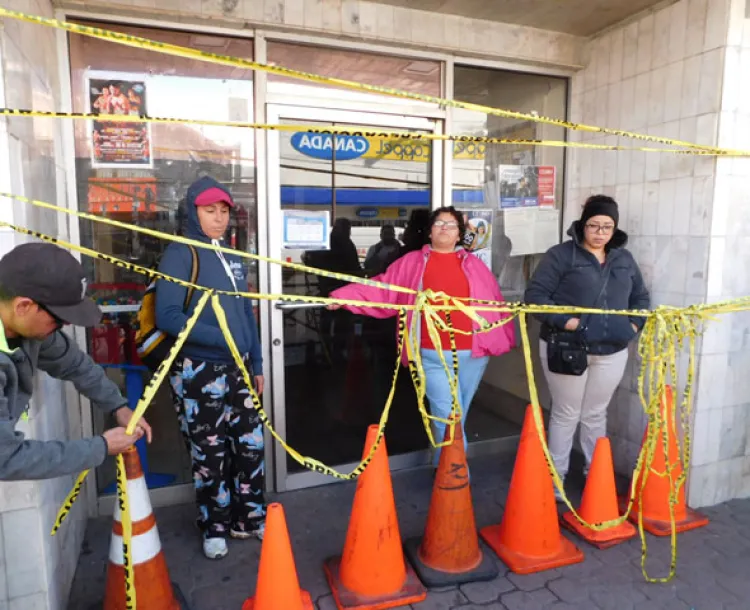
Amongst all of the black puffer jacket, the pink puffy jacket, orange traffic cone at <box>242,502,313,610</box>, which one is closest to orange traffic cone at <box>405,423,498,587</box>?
orange traffic cone at <box>242,502,313,610</box>

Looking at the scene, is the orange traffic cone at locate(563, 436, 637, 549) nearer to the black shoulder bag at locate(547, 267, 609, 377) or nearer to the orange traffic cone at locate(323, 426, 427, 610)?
the black shoulder bag at locate(547, 267, 609, 377)

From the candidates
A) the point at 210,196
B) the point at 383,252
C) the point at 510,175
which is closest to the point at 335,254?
the point at 383,252

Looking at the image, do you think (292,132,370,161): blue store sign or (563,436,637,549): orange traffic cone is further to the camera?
(292,132,370,161): blue store sign

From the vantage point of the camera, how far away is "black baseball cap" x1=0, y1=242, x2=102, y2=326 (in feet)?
5.41

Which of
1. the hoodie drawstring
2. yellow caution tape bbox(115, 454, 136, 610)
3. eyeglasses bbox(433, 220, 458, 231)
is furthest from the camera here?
eyeglasses bbox(433, 220, 458, 231)

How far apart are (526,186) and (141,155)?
8.77ft

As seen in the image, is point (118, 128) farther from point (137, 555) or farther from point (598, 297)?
point (598, 297)

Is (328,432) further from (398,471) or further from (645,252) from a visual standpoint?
(645,252)

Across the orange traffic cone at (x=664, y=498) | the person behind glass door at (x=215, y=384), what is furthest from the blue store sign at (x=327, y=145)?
the orange traffic cone at (x=664, y=498)

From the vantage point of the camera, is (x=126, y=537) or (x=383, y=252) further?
(x=383, y=252)

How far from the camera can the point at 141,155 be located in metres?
3.24

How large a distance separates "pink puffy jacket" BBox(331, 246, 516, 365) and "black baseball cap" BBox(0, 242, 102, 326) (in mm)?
1810

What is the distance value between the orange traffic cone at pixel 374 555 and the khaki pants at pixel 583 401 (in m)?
1.37

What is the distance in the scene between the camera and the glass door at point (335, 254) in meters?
3.52
